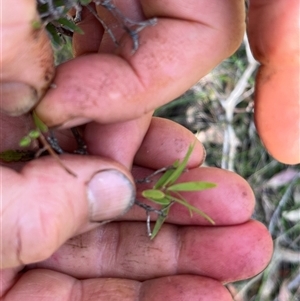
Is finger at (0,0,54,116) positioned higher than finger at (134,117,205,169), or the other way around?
finger at (0,0,54,116)

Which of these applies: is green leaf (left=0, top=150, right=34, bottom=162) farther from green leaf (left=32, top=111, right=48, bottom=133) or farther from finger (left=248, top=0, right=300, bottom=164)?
finger (left=248, top=0, right=300, bottom=164)

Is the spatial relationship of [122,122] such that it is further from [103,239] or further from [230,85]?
[230,85]

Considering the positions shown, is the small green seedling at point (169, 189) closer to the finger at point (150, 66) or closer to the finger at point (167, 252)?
the finger at point (167, 252)

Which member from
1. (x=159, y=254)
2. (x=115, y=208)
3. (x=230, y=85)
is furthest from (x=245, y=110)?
(x=115, y=208)

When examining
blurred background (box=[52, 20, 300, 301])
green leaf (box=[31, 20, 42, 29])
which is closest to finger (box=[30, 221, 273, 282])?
green leaf (box=[31, 20, 42, 29])

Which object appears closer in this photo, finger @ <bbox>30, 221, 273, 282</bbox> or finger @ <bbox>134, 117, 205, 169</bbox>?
finger @ <bbox>30, 221, 273, 282</bbox>

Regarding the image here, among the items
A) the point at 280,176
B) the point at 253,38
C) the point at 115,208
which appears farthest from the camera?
the point at 280,176

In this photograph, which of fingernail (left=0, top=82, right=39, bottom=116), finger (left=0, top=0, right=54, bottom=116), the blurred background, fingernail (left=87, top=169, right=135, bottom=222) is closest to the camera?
finger (left=0, top=0, right=54, bottom=116)
